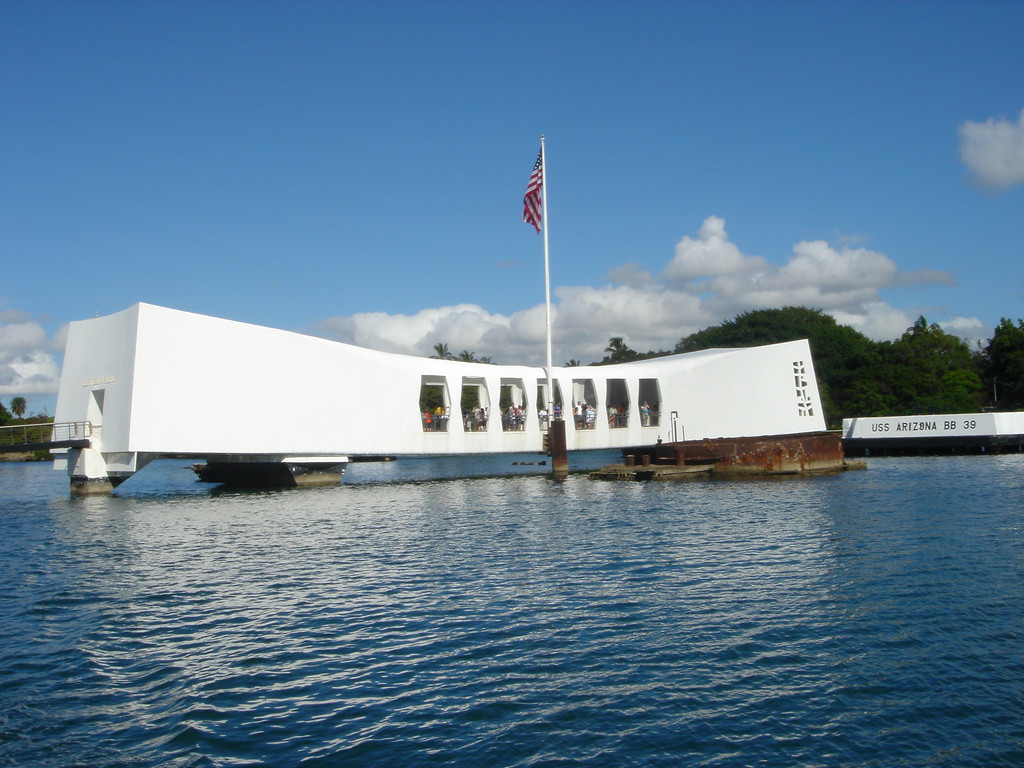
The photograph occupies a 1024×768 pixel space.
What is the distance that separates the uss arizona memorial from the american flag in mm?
7082

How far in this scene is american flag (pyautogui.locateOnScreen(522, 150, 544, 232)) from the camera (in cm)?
3212

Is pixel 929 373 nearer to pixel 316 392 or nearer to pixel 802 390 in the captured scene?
pixel 802 390

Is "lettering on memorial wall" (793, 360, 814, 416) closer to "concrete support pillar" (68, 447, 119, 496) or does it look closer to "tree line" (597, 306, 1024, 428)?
"tree line" (597, 306, 1024, 428)

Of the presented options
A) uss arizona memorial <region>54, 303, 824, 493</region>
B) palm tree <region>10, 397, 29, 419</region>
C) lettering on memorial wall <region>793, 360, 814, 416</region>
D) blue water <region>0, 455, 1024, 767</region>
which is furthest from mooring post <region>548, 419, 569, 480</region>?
palm tree <region>10, 397, 29, 419</region>

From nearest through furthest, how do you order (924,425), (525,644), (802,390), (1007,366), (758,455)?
(525,644)
(758,455)
(802,390)
(924,425)
(1007,366)

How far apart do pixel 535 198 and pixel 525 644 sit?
2499 cm

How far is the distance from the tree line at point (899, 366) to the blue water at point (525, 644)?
5103cm

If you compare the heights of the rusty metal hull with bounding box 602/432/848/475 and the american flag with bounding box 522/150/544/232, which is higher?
the american flag with bounding box 522/150/544/232

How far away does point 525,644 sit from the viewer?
31.2 ft

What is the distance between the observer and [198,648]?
9680 millimetres

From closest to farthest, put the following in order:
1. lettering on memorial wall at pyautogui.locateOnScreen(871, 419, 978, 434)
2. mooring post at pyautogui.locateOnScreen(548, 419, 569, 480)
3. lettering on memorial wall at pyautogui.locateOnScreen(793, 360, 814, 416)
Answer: mooring post at pyautogui.locateOnScreen(548, 419, 569, 480)
lettering on memorial wall at pyautogui.locateOnScreen(793, 360, 814, 416)
lettering on memorial wall at pyautogui.locateOnScreen(871, 419, 978, 434)

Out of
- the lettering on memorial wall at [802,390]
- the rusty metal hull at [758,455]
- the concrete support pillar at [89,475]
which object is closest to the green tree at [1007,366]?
the lettering on memorial wall at [802,390]

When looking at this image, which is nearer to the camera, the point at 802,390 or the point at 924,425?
the point at 802,390

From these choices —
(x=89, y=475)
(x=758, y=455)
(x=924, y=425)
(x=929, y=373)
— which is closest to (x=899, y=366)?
(x=929, y=373)
